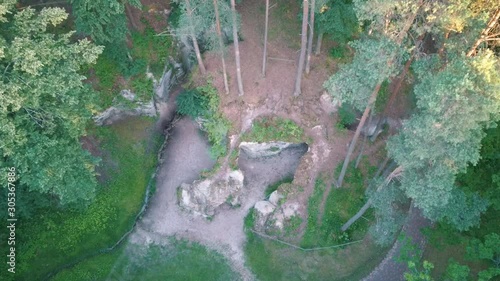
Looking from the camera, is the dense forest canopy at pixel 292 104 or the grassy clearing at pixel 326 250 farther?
the grassy clearing at pixel 326 250

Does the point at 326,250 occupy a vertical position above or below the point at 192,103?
below

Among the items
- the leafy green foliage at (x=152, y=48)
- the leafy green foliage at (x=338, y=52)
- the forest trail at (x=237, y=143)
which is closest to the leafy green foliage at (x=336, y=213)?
the forest trail at (x=237, y=143)

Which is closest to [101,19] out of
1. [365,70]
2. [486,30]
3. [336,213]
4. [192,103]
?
[192,103]

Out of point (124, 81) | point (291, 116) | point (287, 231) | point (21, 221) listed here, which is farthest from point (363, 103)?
point (21, 221)

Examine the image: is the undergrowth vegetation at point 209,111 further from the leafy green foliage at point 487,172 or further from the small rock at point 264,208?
the leafy green foliage at point 487,172

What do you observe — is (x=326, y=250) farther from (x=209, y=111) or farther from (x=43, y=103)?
(x=43, y=103)

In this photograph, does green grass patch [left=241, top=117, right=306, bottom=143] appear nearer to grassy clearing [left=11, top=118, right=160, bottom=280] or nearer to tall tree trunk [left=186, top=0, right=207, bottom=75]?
tall tree trunk [left=186, top=0, right=207, bottom=75]
